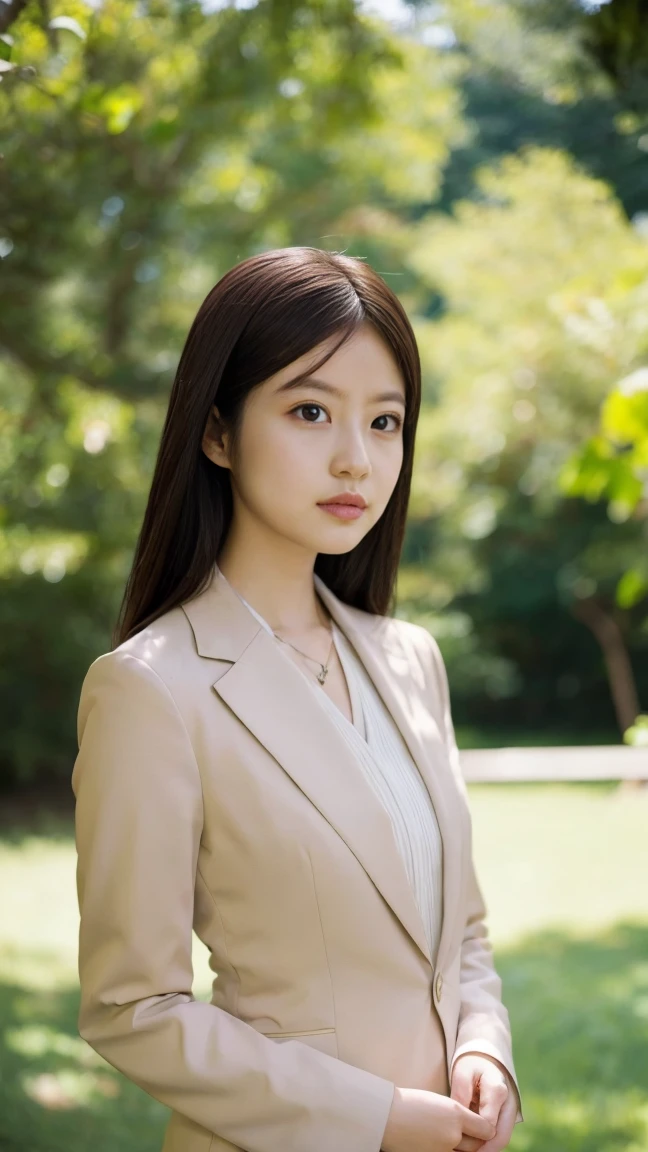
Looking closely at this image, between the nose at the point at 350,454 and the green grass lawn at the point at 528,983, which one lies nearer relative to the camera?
the nose at the point at 350,454

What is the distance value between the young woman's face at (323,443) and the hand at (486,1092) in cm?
61

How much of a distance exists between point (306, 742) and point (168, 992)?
29cm

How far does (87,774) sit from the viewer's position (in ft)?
3.96

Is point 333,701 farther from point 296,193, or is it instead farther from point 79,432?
point 296,193

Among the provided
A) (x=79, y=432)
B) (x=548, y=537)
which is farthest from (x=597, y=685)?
(x=79, y=432)

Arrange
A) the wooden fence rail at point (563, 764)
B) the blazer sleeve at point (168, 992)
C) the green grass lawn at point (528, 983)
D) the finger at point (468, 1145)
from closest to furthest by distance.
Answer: the blazer sleeve at point (168, 992), the finger at point (468, 1145), the green grass lawn at point (528, 983), the wooden fence rail at point (563, 764)

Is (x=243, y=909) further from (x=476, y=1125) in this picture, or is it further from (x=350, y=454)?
(x=350, y=454)

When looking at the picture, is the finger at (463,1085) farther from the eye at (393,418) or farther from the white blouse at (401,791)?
the eye at (393,418)

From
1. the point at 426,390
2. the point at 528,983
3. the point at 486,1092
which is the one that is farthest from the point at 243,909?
the point at 426,390

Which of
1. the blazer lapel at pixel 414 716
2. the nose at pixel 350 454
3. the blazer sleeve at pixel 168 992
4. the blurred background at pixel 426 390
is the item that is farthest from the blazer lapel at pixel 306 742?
the blurred background at pixel 426 390

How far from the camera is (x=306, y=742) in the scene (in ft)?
4.17

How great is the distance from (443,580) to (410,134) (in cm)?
419

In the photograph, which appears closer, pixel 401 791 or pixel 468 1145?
pixel 468 1145

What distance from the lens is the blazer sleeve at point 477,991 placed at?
1.34 meters
